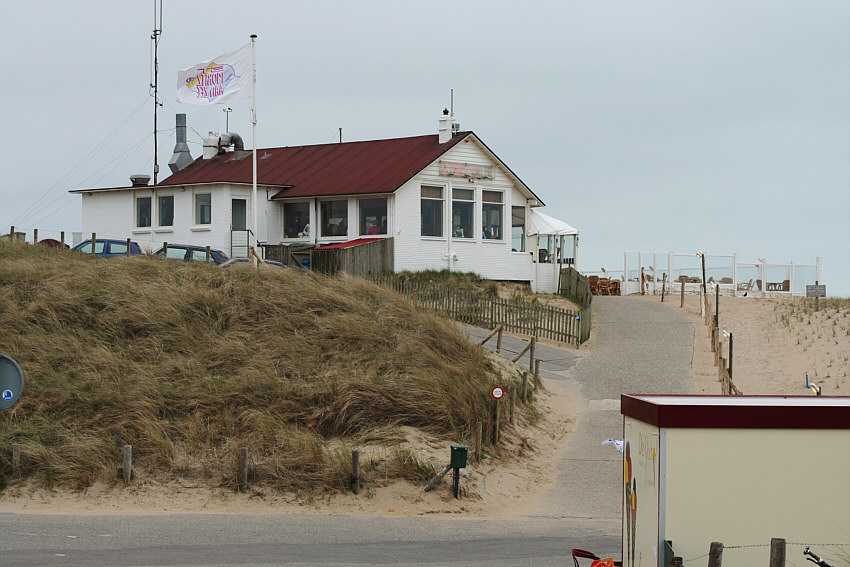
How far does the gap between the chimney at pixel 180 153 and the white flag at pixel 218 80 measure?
9.66m

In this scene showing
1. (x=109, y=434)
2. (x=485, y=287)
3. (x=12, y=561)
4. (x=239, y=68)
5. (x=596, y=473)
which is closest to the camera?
(x=12, y=561)

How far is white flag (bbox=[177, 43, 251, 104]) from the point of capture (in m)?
32.6

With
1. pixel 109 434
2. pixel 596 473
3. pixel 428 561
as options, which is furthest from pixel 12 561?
pixel 596 473

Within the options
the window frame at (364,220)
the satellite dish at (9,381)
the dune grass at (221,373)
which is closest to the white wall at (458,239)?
the window frame at (364,220)

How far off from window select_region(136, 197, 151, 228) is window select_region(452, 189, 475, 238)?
464 inches

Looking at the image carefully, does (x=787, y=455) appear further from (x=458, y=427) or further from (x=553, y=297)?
(x=553, y=297)

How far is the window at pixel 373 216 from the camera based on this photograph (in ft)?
116

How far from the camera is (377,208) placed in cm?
3544

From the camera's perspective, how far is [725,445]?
664 centimetres

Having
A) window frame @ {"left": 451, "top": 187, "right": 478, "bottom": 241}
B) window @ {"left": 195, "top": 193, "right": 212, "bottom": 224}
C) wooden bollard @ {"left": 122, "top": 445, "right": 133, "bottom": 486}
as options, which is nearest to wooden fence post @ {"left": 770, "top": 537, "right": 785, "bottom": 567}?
wooden bollard @ {"left": 122, "top": 445, "right": 133, "bottom": 486}

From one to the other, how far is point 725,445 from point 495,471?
11.5 metres

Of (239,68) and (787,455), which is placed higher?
(239,68)

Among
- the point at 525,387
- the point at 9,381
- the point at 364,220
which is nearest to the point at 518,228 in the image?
the point at 364,220

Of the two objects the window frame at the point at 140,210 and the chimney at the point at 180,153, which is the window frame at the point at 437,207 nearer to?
the window frame at the point at 140,210
